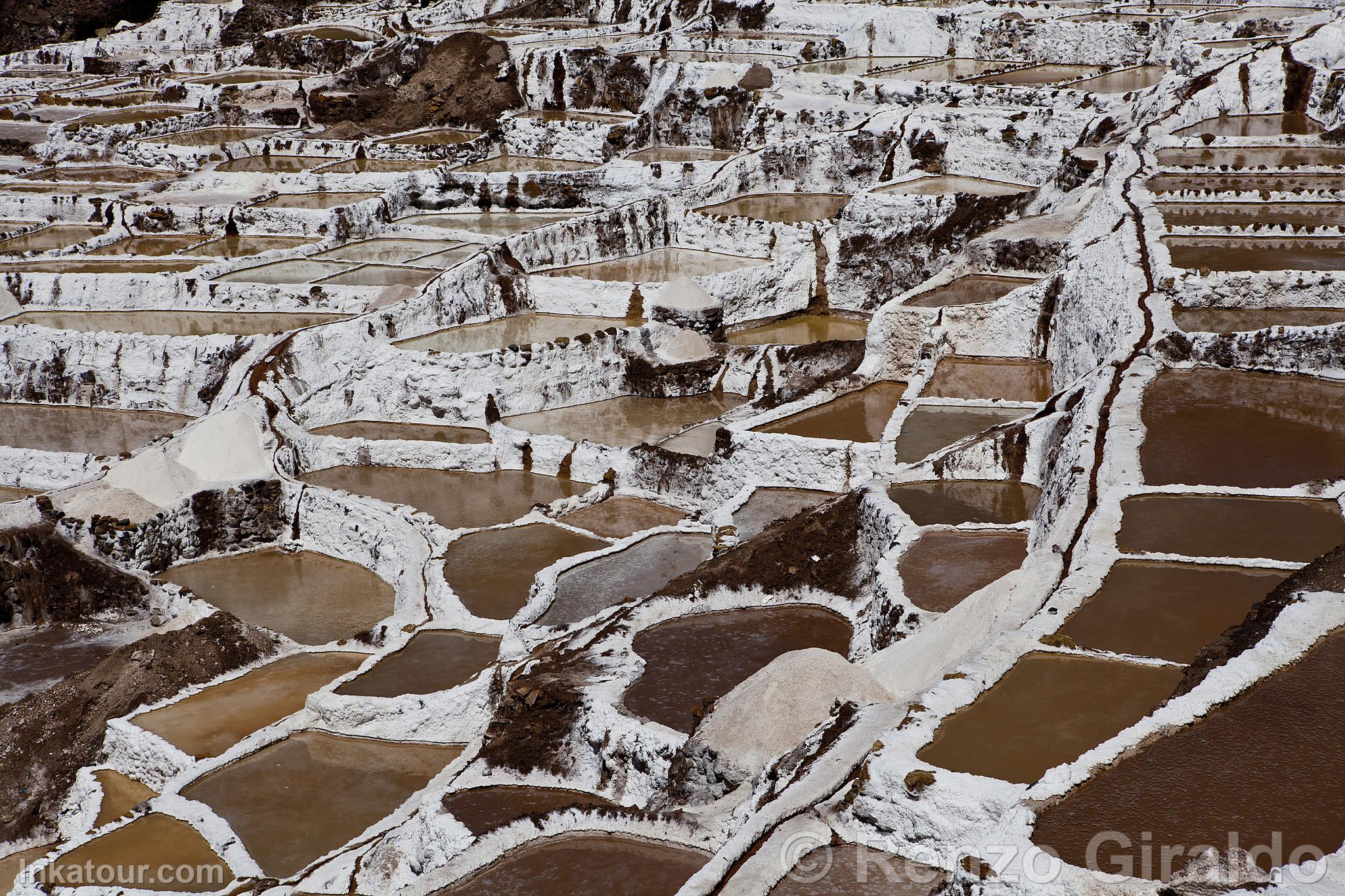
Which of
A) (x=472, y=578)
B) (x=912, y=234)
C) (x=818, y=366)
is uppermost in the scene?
(x=912, y=234)

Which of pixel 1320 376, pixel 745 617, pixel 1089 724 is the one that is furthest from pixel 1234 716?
pixel 1320 376

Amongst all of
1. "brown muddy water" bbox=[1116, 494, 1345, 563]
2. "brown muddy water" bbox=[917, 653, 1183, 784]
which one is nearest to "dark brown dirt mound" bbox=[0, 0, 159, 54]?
"brown muddy water" bbox=[1116, 494, 1345, 563]

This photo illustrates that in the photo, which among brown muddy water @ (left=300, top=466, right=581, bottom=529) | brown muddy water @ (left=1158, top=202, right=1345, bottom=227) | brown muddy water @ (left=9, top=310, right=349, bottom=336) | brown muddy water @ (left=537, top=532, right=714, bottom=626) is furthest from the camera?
brown muddy water @ (left=9, top=310, right=349, bottom=336)

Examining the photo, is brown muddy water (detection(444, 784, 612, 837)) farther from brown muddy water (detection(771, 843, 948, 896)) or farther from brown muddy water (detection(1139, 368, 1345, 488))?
brown muddy water (detection(1139, 368, 1345, 488))

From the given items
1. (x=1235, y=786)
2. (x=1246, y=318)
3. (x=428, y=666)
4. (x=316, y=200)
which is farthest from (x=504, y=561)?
(x=316, y=200)

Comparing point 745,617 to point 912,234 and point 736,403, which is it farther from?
point 912,234

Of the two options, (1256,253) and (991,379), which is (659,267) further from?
(1256,253)

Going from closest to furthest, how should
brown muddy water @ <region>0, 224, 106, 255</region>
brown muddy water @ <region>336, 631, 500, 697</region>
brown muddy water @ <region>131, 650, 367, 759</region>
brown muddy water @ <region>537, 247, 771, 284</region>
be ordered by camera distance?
brown muddy water @ <region>131, 650, 367, 759</region> → brown muddy water @ <region>336, 631, 500, 697</region> → brown muddy water @ <region>537, 247, 771, 284</region> → brown muddy water @ <region>0, 224, 106, 255</region>
